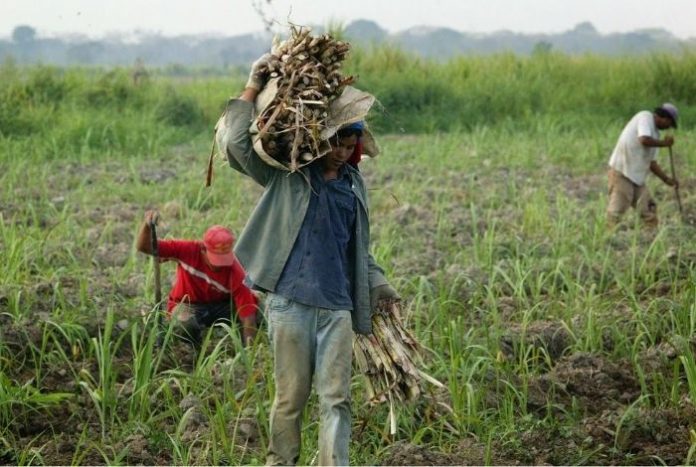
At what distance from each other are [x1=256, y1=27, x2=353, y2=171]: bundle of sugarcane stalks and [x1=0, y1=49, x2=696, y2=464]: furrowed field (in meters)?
0.67

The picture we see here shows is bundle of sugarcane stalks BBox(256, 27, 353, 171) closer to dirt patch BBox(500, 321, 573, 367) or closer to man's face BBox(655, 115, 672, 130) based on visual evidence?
dirt patch BBox(500, 321, 573, 367)

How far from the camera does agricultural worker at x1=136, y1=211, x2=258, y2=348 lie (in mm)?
5379

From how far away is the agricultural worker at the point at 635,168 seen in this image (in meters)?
8.76

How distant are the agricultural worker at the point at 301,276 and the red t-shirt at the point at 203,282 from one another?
1.59 metres

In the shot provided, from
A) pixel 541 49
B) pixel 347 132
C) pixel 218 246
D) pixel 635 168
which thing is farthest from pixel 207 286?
pixel 541 49

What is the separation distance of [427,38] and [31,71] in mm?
90387

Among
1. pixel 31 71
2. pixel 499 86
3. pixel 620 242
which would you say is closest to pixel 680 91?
pixel 499 86

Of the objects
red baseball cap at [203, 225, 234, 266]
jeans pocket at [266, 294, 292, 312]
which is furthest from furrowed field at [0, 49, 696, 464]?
jeans pocket at [266, 294, 292, 312]

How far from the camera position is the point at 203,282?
218 inches

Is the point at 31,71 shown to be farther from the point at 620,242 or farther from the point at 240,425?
the point at 240,425

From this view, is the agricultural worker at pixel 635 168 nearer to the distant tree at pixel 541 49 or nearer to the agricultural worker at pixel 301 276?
the agricultural worker at pixel 301 276

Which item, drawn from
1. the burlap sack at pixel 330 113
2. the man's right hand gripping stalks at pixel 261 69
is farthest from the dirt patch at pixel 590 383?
the man's right hand gripping stalks at pixel 261 69

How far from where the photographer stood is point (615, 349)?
5.46 meters

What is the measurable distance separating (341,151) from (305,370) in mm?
716
